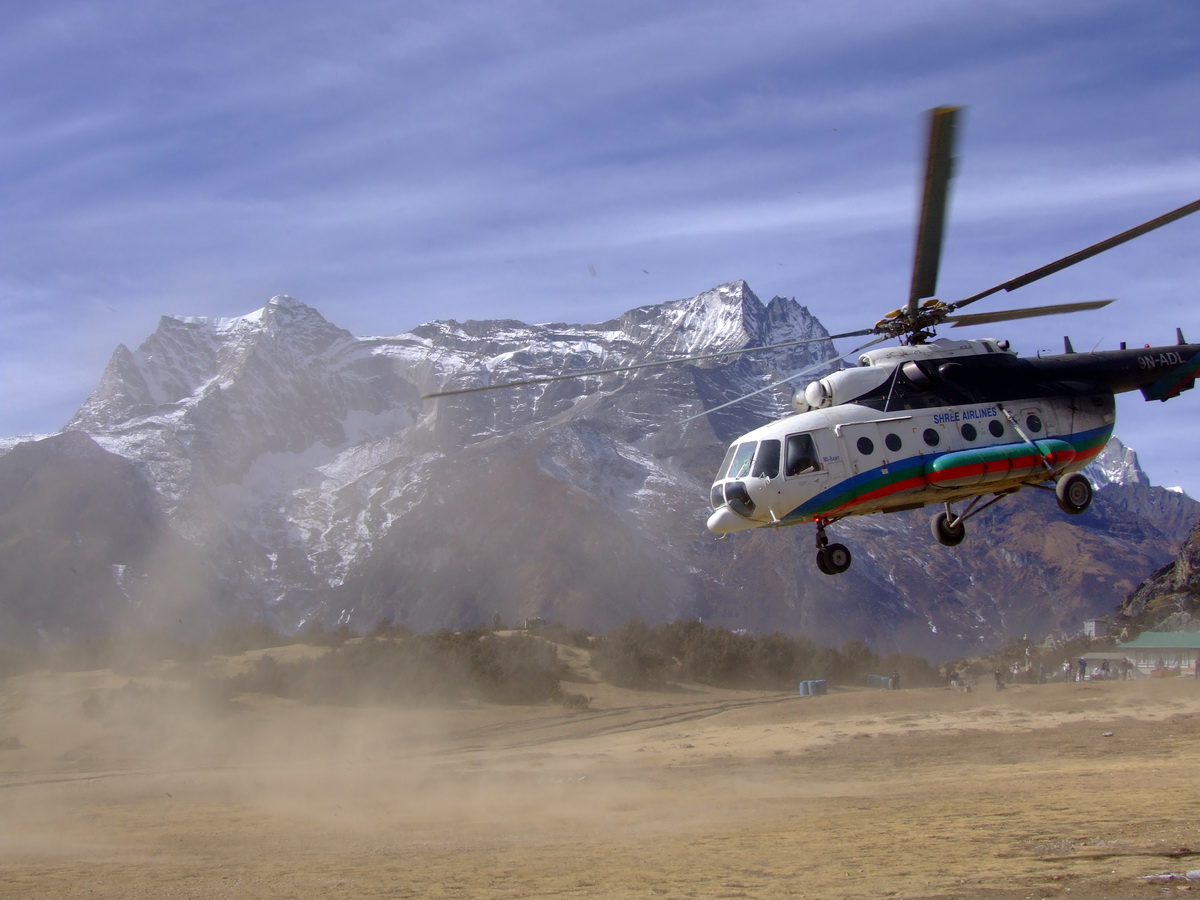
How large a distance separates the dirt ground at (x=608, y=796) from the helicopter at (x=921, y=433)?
445 cm

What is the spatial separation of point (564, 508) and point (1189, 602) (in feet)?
169

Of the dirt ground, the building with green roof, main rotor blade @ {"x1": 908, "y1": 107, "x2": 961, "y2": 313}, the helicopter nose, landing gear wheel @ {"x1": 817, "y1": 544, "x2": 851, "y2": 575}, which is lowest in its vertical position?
the building with green roof

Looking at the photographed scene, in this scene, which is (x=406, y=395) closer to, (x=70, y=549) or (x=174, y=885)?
(x=70, y=549)

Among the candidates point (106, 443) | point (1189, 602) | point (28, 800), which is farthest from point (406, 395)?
point (28, 800)


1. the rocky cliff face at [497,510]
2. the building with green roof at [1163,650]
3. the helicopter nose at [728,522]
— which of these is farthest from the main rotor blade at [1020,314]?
the rocky cliff face at [497,510]

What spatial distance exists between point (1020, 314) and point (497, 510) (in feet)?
Result: 265

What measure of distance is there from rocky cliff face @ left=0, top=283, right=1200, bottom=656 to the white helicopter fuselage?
207 feet

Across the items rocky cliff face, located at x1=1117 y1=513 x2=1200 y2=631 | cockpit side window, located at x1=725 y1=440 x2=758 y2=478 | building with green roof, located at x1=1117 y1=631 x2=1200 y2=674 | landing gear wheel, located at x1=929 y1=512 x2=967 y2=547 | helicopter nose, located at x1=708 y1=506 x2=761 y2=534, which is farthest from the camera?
rocky cliff face, located at x1=1117 y1=513 x2=1200 y2=631

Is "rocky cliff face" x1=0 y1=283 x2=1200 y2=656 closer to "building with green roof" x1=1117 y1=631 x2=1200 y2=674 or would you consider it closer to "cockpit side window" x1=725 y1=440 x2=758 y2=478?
"building with green roof" x1=1117 y1=631 x2=1200 y2=674

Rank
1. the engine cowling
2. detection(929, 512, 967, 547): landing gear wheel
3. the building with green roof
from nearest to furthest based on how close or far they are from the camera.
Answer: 1. the engine cowling
2. detection(929, 512, 967, 547): landing gear wheel
3. the building with green roof

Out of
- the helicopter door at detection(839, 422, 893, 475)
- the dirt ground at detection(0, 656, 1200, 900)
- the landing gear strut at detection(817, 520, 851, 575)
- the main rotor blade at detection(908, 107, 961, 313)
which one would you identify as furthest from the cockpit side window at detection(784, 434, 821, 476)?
the dirt ground at detection(0, 656, 1200, 900)

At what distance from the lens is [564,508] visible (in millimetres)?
93500

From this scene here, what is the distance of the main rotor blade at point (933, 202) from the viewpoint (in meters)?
12.0

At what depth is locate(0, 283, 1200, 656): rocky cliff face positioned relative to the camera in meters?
87.1
